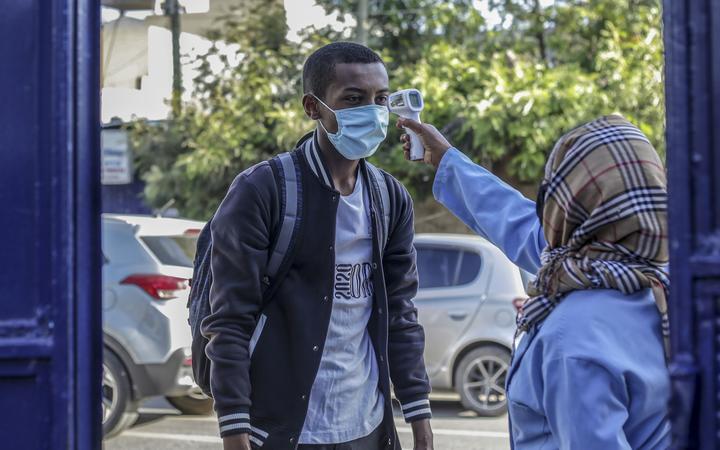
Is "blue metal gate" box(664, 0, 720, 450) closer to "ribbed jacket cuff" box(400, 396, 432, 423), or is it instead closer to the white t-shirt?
the white t-shirt

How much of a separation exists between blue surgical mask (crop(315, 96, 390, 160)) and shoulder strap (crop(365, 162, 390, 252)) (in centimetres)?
6

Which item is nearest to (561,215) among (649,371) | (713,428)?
(649,371)

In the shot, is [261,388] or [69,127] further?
[261,388]

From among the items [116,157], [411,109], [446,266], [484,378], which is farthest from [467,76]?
[411,109]

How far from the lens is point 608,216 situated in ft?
6.74

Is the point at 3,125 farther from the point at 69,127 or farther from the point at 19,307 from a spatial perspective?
the point at 19,307

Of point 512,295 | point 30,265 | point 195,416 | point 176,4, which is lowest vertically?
point 195,416

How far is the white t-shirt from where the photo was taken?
2516 millimetres

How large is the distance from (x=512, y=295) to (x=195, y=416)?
2861mm

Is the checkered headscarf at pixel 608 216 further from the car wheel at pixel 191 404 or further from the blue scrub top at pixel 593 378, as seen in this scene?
the car wheel at pixel 191 404

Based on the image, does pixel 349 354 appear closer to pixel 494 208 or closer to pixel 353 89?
pixel 494 208

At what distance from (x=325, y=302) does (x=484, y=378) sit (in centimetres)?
642

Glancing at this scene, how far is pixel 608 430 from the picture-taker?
198 cm

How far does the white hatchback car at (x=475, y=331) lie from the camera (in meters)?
8.71
